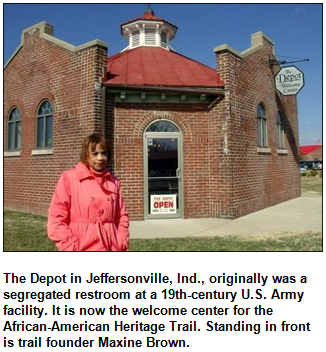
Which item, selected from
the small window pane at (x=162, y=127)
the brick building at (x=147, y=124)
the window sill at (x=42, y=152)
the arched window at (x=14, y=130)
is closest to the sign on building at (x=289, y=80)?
the brick building at (x=147, y=124)

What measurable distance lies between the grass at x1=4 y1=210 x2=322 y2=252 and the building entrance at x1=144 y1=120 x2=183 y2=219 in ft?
7.89

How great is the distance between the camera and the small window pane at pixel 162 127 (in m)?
8.86

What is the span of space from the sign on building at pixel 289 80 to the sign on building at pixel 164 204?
663 cm

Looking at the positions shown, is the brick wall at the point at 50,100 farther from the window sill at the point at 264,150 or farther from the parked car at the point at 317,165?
the parked car at the point at 317,165

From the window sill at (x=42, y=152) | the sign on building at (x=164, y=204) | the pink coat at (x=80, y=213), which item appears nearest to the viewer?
the pink coat at (x=80, y=213)

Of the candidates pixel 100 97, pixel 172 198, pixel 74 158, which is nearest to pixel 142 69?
pixel 100 97

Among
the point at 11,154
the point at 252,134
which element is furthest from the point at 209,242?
the point at 11,154

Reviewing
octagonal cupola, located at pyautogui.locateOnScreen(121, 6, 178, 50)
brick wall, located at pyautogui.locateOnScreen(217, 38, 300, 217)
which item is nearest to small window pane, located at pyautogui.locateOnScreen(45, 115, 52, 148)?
brick wall, located at pyautogui.locateOnScreen(217, 38, 300, 217)

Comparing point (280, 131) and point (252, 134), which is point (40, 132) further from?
point (280, 131)

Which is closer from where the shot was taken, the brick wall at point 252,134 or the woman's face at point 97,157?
the woman's face at point 97,157

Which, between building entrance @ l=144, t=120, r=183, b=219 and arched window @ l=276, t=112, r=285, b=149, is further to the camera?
arched window @ l=276, t=112, r=285, b=149

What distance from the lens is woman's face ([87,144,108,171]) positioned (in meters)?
2.66

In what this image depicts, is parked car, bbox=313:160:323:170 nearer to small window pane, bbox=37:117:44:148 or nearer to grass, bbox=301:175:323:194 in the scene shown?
grass, bbox=301:175:323:194

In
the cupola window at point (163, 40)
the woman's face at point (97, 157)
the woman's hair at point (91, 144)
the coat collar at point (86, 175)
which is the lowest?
the coat collar at point (86, 175)
